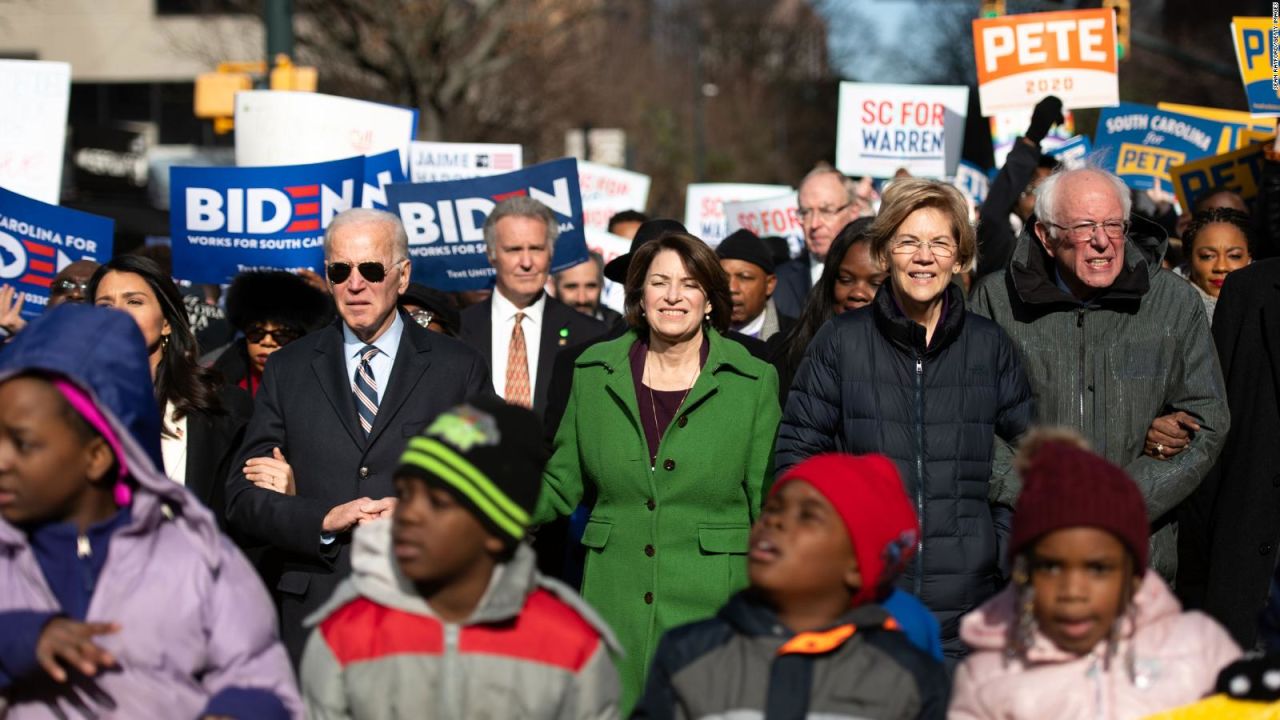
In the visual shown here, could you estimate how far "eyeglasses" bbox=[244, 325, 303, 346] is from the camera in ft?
24.3

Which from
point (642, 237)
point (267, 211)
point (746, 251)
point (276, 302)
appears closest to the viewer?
point (642, 237)

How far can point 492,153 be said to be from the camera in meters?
11.5

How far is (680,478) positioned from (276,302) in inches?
103

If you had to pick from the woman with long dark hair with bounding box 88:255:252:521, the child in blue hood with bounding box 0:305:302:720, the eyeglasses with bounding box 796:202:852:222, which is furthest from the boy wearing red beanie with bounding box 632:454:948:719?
the eyeglasses with bounding box 796:202:852:222

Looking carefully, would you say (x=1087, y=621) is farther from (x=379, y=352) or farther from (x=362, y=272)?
(x=362, y=272)

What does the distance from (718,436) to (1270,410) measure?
7.57ft

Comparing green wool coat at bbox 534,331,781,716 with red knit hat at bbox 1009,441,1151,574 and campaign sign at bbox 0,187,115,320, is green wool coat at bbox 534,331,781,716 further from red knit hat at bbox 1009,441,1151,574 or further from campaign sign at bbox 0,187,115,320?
campaign sign at bbox 0,187,115,320

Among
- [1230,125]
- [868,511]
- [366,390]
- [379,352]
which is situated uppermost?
[1230,125]

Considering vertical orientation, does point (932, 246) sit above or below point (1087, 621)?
above

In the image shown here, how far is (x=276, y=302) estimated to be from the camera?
7.55m

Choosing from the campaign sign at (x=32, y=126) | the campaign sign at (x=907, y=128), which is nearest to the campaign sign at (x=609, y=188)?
the campaign sign at (x=907, y=128)

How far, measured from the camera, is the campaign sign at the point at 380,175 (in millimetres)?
9703

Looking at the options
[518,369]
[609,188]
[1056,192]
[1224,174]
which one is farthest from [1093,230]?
[609,188]

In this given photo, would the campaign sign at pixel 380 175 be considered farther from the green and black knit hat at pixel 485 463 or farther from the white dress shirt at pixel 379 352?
the green and black knit hat at pixel 485 463
